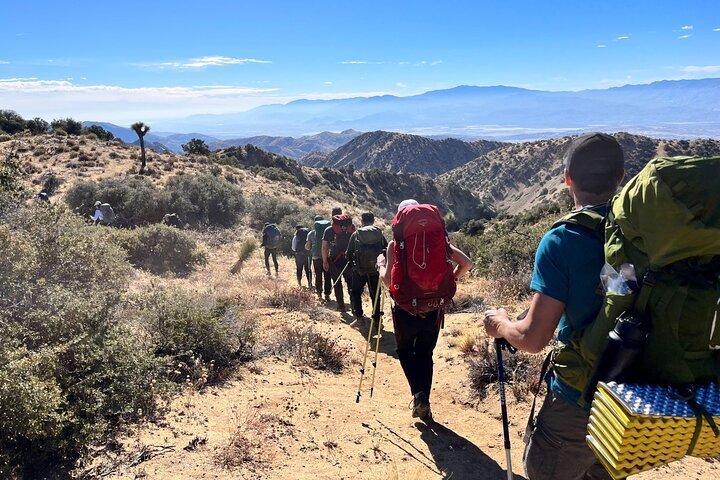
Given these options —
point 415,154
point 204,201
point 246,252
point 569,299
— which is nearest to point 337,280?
point 569,299

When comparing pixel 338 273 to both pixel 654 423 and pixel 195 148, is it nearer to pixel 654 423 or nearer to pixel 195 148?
pixel 654 423

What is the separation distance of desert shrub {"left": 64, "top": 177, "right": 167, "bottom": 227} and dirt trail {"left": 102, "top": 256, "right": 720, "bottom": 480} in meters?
16.2

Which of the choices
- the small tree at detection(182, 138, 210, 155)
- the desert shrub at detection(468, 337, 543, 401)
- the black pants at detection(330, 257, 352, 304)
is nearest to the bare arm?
the desert shrub at detection(468, 337, 543, 401)

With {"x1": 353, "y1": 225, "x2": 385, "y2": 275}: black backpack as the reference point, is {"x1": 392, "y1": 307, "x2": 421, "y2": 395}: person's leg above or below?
below

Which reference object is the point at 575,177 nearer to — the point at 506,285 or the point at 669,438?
the point at 669,438

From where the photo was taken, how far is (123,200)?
19047 mm

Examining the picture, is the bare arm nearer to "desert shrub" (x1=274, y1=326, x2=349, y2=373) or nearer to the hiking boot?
the hiking boot

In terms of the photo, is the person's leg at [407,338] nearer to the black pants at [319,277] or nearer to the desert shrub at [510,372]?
the desert shrub at [510,372]

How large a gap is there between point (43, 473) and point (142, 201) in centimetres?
1814

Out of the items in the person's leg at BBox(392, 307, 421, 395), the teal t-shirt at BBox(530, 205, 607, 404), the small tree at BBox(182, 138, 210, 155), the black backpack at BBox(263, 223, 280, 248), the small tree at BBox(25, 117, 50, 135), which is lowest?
the black backpack at BBox(263, 223, 280, 248)

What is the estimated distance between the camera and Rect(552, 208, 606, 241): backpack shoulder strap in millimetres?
1974

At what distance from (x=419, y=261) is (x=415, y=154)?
10789 cm

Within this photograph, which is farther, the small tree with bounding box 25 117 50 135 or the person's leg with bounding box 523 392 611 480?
the small tree with bounding box 25 117 50 135

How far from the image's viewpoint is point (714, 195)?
1578mm
